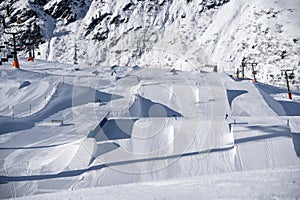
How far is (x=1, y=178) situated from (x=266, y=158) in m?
7.72

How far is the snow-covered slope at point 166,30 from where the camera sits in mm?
40688

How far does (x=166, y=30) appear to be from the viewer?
51938 millimetres

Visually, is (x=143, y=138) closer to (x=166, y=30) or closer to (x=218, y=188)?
(x=218, y=188)

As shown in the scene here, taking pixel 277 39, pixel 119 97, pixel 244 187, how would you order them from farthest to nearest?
pixel 277 39 → pixel 119 97 → pixel 244 187

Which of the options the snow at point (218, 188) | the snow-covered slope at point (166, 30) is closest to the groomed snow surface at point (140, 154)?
the snow at point (218, 188)

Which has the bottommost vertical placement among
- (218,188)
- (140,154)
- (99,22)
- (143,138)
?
(140,154)

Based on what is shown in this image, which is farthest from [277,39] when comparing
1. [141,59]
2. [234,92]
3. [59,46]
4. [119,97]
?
[59,46]

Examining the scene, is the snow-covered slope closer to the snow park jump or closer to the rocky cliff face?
the rocky cliff face

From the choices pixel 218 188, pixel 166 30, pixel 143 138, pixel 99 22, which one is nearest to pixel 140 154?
pixel 143 138

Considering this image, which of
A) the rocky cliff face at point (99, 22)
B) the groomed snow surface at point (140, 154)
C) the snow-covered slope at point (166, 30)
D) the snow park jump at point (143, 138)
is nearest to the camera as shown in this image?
the groomed snow surface at point (140, 154)

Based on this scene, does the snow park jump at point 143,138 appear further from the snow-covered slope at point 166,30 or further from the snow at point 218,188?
the snow-covered slope at point 166,30

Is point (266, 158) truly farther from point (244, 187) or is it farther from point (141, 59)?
point (141, 59)

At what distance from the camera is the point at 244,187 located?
384 cm

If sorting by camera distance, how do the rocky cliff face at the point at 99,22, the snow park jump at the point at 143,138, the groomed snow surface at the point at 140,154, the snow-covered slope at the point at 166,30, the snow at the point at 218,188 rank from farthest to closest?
the rocky cliff face at the point at 99,22 → the snow-covered slope at the point at 166,30 → the snow park jump at the point at 143,138 → the groomed snow surface at the point at 140,154 → the snow at the point at 218,188
